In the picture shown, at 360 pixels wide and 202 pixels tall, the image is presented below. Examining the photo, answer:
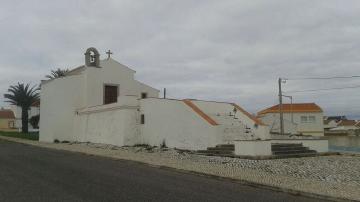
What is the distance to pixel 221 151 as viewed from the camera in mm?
19438

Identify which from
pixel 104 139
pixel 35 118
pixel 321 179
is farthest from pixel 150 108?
pixel 35 118

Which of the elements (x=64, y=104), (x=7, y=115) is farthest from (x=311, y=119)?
(x=7, y=115)

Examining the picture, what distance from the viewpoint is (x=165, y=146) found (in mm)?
23203

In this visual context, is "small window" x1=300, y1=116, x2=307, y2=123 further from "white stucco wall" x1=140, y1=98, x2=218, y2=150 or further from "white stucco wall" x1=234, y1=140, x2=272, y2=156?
"white stucco wall" x1=234, y1=140, x2=272, y2=156

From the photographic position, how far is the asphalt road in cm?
909

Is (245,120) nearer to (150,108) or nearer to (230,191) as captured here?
(150,108)

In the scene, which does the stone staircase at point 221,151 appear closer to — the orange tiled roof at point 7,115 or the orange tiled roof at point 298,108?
the orange tiled roof at point 298,108

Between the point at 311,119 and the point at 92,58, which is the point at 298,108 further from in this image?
the point at 92,58

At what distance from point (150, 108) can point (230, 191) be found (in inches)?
578

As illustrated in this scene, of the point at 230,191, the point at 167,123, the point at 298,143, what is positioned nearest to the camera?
the point at 230,191

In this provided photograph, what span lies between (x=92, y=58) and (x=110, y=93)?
10.0 ft

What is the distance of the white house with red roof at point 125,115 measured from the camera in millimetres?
22031

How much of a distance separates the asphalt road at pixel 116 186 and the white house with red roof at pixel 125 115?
25.2ft

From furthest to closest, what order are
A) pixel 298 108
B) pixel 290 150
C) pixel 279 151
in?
pixel 298 108
pixel 290 150
pixel 279 151
